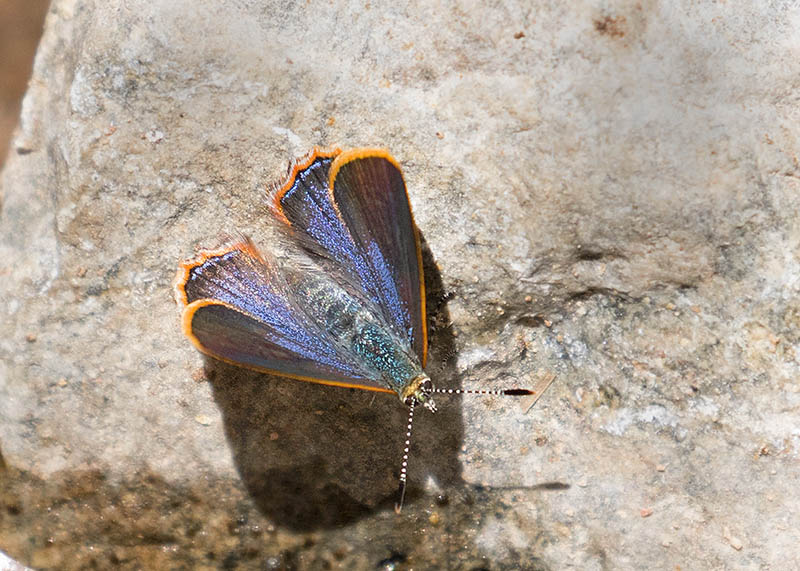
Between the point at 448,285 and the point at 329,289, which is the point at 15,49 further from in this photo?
the point at 448,285

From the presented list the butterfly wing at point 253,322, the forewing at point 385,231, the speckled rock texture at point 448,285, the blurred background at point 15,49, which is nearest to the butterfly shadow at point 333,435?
the speckled rock texture at point 448,285

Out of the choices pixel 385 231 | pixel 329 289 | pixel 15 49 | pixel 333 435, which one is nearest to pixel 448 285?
pixel 385 231

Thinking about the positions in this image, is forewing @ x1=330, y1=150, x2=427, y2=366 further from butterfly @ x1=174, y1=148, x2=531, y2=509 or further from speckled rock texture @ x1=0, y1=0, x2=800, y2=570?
speckled rock texture @ x1=0, y1=0, x2=800, y2=570

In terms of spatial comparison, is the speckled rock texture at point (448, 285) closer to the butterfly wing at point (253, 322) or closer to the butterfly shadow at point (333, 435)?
the butterfly shadow at point (333, 435)

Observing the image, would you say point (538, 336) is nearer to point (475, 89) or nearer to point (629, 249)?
point (629, 249)

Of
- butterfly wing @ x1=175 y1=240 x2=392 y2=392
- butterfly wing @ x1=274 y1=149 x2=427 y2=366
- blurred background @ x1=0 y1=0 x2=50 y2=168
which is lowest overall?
butterfly wing @ x1=175 y1=240 x2=392 y2=392

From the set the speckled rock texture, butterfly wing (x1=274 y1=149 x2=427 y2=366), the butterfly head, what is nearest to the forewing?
butterfly wing (x1=274 y1=149 x2=427 y2=366)

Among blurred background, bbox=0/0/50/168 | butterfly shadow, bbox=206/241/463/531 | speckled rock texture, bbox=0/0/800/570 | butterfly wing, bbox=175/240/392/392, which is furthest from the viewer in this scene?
blurred background, bbox=0/0/50/168

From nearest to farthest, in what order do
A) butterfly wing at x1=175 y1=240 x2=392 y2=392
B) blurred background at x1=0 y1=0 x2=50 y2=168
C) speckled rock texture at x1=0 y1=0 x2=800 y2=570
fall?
butterfly wing at x1=175 y1=240 x2=392 y2=392
speckled rock texture at x1=0 y1=0 x2=800 y2=570
blurred background at x1=0 y1=0 x2=50 y2=168
